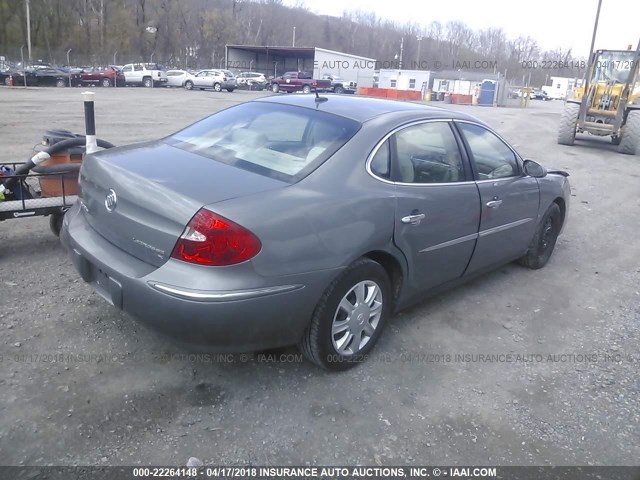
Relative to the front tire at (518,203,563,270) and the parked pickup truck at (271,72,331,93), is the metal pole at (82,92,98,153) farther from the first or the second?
the parked pickup truck at (271,72,331,93)

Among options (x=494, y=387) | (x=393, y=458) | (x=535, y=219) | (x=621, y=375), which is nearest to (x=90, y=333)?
(x=393, y=458)

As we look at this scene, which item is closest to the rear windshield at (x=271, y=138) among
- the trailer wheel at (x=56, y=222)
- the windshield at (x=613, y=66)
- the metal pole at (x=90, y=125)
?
→ the metal pole at (x=90, y=125)

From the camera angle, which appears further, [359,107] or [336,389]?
[359,107]

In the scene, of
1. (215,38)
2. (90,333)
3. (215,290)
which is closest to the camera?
(215,290)

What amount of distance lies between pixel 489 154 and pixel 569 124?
12912 millimetres

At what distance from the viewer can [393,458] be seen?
8.38ft

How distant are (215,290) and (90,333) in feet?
4.67

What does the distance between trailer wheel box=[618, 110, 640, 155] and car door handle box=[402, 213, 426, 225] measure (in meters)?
14.0

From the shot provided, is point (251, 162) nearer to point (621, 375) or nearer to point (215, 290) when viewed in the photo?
point (215, 290)

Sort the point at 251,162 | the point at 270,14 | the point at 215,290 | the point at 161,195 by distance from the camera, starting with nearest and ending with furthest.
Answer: the point at 215,290
the point at 161,195
the point at 251,162
the point at 270,14

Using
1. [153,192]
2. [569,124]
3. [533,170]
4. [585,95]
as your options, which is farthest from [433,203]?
[585,95]

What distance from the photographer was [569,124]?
15.3 m

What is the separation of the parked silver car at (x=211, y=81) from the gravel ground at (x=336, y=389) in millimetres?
38275

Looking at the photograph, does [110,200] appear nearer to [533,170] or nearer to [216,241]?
[216,241]
